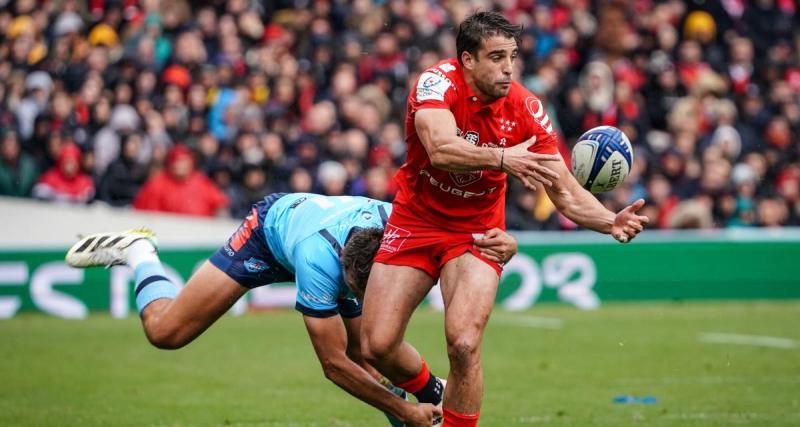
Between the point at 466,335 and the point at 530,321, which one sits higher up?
the point at 466,335

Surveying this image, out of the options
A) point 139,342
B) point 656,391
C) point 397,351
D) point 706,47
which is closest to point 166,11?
point 139,342

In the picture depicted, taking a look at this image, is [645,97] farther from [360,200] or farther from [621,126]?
[360,200]

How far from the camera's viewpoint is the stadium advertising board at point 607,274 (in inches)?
690

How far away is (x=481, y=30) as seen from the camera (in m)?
7.90

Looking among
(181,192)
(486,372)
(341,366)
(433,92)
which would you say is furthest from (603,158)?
(181,192)

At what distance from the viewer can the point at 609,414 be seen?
9.80m

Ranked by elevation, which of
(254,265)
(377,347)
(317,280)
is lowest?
(377,347)

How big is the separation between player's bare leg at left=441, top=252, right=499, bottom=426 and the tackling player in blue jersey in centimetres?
26

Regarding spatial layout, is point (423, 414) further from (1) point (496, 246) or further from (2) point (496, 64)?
(2) point (496, 64)

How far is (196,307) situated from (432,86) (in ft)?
7.99

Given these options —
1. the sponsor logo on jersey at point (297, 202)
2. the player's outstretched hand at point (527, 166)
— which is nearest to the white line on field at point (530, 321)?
the sponsor logo on jersey at point (297, 202)

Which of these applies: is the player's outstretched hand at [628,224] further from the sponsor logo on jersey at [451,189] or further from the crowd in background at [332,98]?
the crowd in background at [332,98]

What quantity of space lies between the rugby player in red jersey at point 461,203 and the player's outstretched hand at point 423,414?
37cm

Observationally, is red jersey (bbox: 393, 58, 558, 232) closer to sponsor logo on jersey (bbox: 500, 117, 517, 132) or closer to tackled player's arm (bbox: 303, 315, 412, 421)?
sponsor logo on jersey (bbox: 500, 117, 517, 132)
